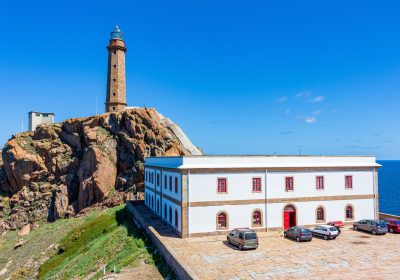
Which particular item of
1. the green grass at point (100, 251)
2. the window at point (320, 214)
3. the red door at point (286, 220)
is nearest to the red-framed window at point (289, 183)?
the red door at point (286, 220)

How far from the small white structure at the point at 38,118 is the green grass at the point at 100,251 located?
39806mm

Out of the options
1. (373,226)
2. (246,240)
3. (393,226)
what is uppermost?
(246,240)

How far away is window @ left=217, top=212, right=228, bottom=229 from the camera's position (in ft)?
100

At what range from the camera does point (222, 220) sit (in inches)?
1208

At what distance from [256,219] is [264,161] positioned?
19.3ft

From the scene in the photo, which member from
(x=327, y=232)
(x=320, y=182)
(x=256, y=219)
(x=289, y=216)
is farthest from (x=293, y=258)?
(x=320, y=182)

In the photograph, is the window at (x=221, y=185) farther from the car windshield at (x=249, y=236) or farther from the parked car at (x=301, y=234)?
the parked car at (x=301, y=234)

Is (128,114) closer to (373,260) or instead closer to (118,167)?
(118,167)

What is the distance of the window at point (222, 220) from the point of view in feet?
100

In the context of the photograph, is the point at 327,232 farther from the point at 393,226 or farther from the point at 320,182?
the point at 393,226

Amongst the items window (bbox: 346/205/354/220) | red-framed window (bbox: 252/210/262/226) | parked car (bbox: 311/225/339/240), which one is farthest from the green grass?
window (bbox: 346/205/354/220)

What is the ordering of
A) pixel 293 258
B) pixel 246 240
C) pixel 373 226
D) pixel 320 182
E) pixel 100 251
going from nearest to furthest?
pixel 293 258, pixel 246 240, pixel 373 226, pixel 100 251, pixel 320 182

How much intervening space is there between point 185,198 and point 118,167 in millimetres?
34889

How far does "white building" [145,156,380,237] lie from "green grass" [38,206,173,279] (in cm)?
442
